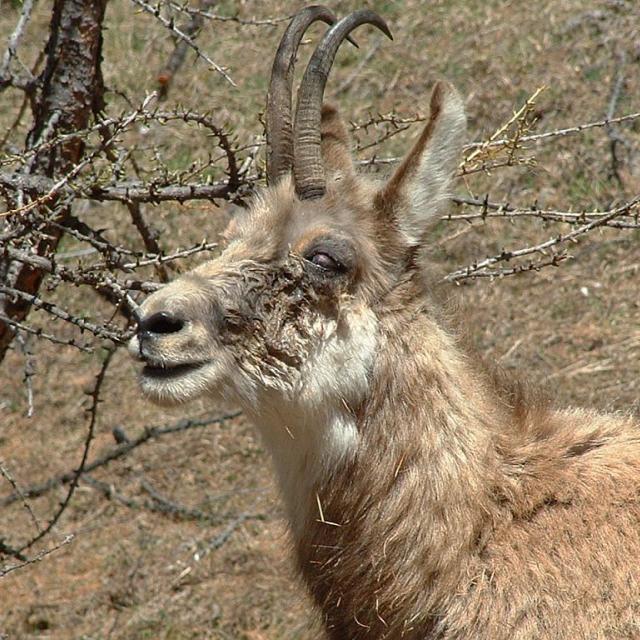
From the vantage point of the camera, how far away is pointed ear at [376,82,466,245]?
3900 mm

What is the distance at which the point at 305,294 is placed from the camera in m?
4.03

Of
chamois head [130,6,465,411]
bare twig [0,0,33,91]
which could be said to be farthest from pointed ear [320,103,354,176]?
bare twig [0,0,33,91]

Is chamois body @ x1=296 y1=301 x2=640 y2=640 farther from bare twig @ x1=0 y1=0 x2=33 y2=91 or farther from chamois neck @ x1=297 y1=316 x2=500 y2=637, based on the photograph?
bare twig @ x1=0 y1=0 x2=33 y2=91

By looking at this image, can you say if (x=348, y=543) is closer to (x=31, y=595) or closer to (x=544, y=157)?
(x=31, y=595)

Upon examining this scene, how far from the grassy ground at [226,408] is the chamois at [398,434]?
532 mm

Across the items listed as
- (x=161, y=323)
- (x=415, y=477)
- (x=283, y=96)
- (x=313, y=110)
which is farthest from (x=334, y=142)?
(x=415, y=477)

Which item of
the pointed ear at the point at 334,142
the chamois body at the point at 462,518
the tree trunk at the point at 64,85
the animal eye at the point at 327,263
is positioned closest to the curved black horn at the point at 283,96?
the pointed ear at the point at 334,142

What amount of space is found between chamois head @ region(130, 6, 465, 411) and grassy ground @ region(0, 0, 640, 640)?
823 mm

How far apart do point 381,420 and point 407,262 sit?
61 cm

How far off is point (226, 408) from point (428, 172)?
4.65 meters

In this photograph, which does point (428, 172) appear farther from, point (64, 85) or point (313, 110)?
point (64, 85)

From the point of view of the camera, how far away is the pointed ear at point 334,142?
476 cm

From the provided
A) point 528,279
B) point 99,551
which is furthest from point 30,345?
point 528,279

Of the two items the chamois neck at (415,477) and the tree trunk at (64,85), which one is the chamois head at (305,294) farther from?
the tree trunk at (64,85)
